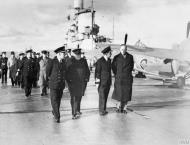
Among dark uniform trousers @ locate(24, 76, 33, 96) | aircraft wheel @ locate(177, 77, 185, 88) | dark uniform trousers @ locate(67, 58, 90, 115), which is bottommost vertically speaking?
aircraft wheel @ locate(177, 77, 185, 88)

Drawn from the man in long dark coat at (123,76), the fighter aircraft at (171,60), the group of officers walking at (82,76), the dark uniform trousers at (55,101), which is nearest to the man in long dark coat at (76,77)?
the group of officers walking at (82,76)

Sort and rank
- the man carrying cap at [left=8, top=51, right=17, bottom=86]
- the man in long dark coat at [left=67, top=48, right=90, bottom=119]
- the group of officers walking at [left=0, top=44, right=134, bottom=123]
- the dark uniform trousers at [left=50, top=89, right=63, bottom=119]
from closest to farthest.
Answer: the dark uniform trousers at [left=50, top=89, right=63, bottom=119] < the group of officers walking at [left=0, top=44, right=134, bottom=123] < the man in long dark coat at [left=67, top=48, right=90, bottom=119] < the man carrying cap at [left=8, top=51, right=17, bottom=86]

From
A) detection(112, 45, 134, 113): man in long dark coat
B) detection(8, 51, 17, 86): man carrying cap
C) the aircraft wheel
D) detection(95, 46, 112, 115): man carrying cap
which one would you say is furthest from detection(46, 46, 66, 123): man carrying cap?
the aircraft wheel

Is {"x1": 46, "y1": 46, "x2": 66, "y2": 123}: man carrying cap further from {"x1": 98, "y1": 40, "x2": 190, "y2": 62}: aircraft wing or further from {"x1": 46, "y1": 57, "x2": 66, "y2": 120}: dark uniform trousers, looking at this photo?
{"x1": 98, "y1": 40, "x2": 190, "y2": 62}: aircraft wing

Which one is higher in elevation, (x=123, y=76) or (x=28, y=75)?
(x=123, y=76)

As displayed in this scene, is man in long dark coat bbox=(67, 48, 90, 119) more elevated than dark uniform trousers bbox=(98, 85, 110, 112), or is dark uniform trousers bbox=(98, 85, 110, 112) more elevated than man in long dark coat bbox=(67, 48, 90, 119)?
man in long dark coat bbox=(67, 48, 90, 119)

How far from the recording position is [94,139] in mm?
6629

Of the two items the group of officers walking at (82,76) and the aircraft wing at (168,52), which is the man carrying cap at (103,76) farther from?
the aircraft wing at (168,52)

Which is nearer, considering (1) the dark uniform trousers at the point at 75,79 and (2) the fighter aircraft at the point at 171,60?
(1) the dark uniform trousers at the point at 75,79

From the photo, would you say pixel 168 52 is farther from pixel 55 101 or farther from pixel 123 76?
pixel 55 101

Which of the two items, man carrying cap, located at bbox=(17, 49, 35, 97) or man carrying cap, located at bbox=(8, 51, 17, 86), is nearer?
man carrying cap, located at bbox=(17, 49, 35, 97)

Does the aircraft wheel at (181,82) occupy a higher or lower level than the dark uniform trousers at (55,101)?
lower

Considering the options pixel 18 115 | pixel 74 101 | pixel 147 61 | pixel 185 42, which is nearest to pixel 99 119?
pixel 74 101

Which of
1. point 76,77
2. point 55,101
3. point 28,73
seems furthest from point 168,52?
point 55,101
